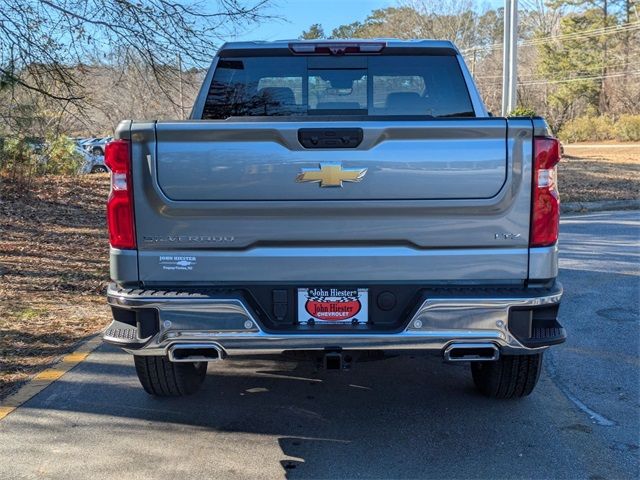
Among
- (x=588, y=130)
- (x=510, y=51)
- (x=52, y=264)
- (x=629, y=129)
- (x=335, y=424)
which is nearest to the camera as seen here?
(x=335, y=424)

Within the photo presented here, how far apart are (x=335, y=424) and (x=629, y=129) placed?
4081 centimetres

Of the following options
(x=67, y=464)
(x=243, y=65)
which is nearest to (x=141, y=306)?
(x=67, y=464)

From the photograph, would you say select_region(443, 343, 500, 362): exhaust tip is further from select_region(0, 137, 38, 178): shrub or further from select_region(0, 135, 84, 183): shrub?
select_region(0, 137, 38, 178): shrub

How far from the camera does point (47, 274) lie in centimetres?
818

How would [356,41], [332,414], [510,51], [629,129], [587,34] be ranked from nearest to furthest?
[332,414] → [356,41] → [510,51] → [629,129] → [587,34]

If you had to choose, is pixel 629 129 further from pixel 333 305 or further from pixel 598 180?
pixel 333 305

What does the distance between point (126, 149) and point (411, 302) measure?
1.58 meters

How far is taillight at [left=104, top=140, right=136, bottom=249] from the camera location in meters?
3.36

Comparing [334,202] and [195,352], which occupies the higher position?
[334,202]

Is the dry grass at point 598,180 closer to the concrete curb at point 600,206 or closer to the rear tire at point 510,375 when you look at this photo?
the concrete curb at point 600,206

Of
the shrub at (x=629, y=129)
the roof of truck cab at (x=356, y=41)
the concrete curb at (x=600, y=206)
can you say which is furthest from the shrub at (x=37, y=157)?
Answer: the shrub at (x=629, y=129)

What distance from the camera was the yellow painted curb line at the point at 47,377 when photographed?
14.4 feet

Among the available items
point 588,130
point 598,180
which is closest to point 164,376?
point 598,180

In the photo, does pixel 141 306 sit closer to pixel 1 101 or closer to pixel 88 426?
pixel 88 426
